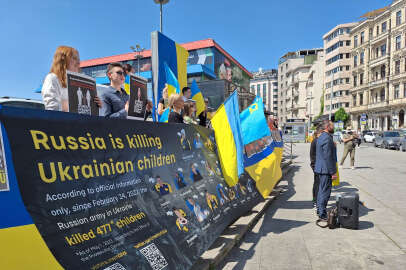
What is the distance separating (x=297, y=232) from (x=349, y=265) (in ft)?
3.87

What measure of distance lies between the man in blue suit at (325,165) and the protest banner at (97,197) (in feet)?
9.23

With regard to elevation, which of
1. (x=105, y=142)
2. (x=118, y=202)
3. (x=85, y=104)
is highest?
(x=85, y=104)

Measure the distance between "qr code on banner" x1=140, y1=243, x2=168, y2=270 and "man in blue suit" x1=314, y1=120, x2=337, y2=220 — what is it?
3.69 metres

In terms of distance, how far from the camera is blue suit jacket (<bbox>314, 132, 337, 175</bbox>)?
4.75 meters

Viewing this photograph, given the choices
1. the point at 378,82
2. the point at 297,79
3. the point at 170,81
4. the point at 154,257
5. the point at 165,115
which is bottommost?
the point at 154,257

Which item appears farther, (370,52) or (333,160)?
(370,52)

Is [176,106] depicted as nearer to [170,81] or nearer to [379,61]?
[170,81]

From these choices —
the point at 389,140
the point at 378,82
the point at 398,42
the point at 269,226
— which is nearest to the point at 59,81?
the point at 269,226

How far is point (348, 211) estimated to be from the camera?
181 inches

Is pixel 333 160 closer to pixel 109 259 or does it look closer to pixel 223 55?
pixel 109 259

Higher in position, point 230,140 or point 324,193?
point 230,140

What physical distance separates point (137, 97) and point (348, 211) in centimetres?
418

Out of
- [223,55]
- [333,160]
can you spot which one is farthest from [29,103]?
[223,55]

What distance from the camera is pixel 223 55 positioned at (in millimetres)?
47719
